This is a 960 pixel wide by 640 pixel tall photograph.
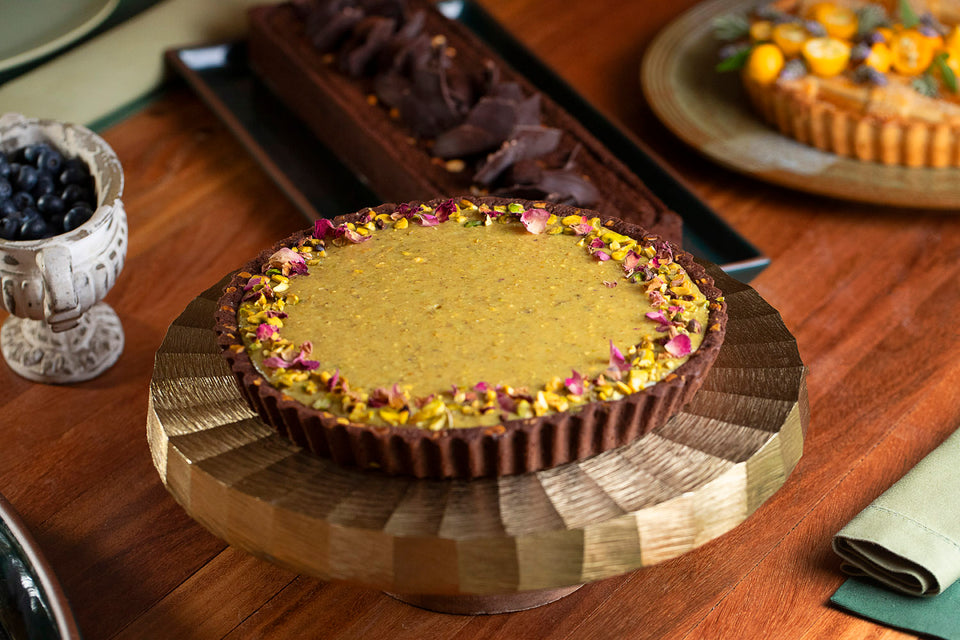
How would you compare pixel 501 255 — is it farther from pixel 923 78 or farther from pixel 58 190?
pixel 923 78

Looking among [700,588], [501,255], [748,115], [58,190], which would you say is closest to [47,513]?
[58,190]

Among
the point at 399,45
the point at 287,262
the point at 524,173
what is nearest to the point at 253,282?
the point at 287,262

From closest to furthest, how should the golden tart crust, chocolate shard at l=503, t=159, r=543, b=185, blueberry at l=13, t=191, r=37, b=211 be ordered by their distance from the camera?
blueberry at l=13, t=191, r=37, b=211 < chocolate shard at l=503, t=159, r=543, b=185 < the golden tart crust

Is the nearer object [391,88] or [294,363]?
[294,363]

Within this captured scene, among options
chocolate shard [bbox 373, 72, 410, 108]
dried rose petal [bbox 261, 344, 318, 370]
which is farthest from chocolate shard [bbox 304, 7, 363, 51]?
dried rose petal [bbox 261, 344, 318, 370]

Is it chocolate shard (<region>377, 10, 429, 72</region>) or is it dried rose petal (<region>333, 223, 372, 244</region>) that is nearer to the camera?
dried rose petal (<region>333, 223, 372, 244</region>)

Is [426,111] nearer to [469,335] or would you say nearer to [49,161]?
[49,161]

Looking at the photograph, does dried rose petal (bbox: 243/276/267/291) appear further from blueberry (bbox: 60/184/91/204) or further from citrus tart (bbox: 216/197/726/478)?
blueberry (bbox: 60/184/91/204)
